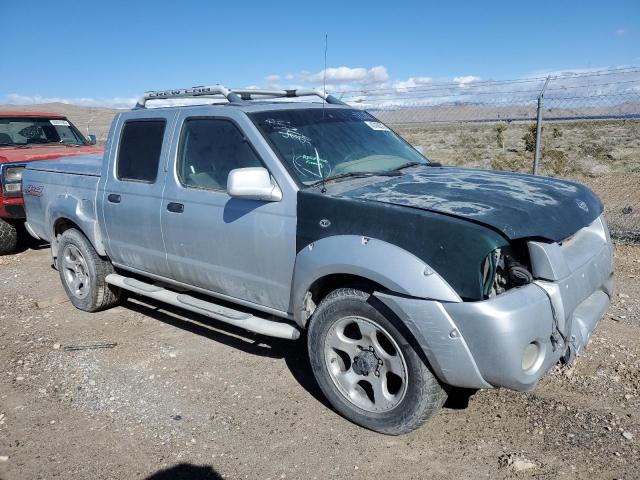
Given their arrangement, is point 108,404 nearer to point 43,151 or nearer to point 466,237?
point 466,237

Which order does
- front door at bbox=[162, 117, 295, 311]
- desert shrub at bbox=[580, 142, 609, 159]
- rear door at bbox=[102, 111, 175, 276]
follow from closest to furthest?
front door at bbox=[162, 117, 295, 311], rear door at bbox=[102, 111, 175, 276], desert shrub at bbox=[580, 142, 609, 159]

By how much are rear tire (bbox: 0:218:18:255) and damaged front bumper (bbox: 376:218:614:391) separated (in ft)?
22.2

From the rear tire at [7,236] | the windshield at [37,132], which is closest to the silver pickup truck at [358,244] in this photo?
the rear tire at [7,236]

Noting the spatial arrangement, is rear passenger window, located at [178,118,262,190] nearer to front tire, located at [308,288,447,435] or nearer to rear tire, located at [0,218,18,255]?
front tire, located at [308,288,447,435]

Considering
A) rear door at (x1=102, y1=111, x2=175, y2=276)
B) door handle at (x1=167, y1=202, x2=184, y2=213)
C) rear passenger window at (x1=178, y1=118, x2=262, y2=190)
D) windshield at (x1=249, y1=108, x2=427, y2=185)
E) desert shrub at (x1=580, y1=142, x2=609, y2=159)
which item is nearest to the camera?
windshield at (x1=249, y1=108, x2=427, y2=185)

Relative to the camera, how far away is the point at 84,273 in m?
5.50

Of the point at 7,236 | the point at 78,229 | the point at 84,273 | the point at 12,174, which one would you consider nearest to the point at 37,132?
the point at 12,174

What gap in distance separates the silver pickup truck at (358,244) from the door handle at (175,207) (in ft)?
0.05

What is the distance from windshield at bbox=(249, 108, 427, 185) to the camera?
372 centimetres

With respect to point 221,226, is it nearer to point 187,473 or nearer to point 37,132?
point 187,473

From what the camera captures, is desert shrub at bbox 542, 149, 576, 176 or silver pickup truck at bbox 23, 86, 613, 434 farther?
desert shrub at bbox 542, 149, 576, 176

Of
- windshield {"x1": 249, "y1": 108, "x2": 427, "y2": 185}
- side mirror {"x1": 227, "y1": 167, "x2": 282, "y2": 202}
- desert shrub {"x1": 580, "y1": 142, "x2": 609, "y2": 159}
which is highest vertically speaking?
windshield {"x1": 249, "y1": 108, "x2": 427, "y2": 185}

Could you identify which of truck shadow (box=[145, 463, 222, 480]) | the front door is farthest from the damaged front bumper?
truck shadow (box=[145, 463, 222, 480])

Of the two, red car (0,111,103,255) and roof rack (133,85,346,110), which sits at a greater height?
roof rack (133,85,346,110)
